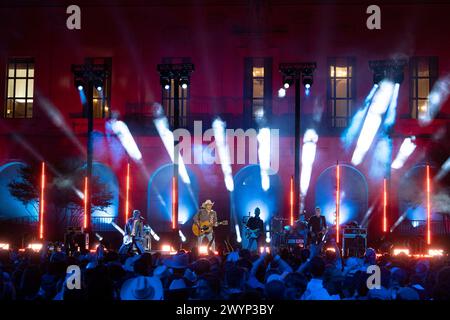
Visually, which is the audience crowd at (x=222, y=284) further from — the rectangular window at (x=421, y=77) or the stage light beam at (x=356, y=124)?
the rectangular window at (x=421, y=77)

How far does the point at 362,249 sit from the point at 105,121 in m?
13.3

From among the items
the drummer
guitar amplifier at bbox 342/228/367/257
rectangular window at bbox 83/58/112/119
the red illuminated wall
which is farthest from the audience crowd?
rectangular window at bbox 83/58/112/119

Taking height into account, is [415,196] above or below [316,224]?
above

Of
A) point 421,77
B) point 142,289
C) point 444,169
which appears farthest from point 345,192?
point 142,289

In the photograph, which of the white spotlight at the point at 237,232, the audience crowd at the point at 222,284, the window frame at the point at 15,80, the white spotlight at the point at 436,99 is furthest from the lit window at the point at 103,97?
the audience crowd at the point at 222,284

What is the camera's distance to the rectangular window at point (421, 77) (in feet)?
93.1

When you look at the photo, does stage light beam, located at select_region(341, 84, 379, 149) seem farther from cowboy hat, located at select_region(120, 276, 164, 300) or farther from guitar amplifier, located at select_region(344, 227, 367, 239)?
cowboy hat, located at select_region(120, 276, 164, 300)

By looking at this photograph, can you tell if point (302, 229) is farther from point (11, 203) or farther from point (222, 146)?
point (11, 203)

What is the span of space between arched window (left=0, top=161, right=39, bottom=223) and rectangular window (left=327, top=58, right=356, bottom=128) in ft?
45.1

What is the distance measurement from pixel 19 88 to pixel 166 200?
8.59m

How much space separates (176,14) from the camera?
29234 millimetres

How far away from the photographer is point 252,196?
94.6ft

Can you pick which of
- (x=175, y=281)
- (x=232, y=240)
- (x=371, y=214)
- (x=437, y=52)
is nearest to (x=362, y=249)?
(x=232, y=240)
